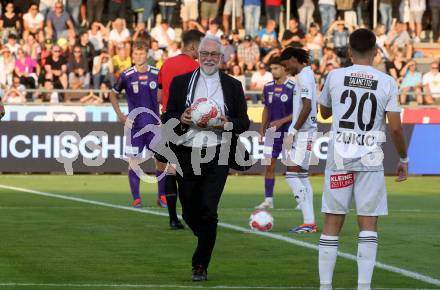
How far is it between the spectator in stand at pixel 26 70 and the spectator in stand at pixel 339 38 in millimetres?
8594

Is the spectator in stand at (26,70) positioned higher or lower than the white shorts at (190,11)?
lower

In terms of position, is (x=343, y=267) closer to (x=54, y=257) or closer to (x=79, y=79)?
(x=54, y=257)

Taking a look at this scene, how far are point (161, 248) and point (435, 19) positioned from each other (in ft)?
79.8

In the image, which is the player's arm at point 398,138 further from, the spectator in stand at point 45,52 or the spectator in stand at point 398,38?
the spectator in stand at point 398,38

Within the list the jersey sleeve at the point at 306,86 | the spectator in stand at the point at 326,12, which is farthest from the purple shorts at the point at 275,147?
the spectator in stand at the point at 326,12

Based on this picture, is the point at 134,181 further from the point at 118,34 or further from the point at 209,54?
the point at 118,34

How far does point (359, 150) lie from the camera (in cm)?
959

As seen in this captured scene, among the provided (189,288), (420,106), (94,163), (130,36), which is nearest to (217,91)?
(189,288)

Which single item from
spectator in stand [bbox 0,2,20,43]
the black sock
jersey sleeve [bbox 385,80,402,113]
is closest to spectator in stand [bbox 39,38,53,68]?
spectator in stand [bbox 0,2,20,43]

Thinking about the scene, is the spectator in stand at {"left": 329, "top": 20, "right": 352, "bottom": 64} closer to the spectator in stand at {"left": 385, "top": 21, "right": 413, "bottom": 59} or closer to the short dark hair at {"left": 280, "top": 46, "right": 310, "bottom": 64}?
the spectator in stand at {"left": 385, "top": 21, "right": 413, "bottom": 59}

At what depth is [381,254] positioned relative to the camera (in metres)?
12.6

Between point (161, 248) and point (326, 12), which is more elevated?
point (326, 12)

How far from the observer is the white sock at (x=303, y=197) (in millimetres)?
14742

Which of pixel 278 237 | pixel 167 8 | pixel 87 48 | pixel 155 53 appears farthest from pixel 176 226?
pixel 167 8
